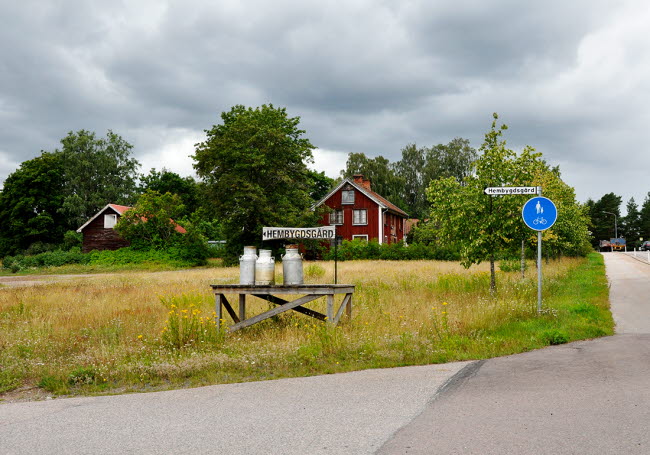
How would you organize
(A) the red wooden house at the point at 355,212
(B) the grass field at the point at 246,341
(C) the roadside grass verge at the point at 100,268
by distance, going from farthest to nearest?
(A) the red wooden house at the point at 355,212 < (C) the roadside grass verge at the point at 100,268 < (B) the grass field at the point at 246,341

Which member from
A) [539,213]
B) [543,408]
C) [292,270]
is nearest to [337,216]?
[539,213]

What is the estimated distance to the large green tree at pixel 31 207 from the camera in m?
62.2

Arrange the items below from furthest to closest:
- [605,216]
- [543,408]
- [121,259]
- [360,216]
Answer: [605,216] → [360,216] → [121,259] → [543,408]

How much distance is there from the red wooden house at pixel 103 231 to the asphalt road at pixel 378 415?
48.7m

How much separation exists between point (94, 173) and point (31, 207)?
8620 millimetres

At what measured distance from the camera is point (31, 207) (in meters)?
63.4

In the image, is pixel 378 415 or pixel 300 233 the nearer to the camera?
pixel 378 415

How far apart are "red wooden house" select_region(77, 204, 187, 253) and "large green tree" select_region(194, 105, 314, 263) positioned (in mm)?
11673

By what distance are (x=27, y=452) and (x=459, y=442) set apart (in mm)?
3396

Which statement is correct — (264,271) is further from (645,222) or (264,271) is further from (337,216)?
(645,222)

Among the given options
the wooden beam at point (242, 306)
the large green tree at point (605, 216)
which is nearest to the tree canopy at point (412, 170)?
the wooden beam at point (242, 306)

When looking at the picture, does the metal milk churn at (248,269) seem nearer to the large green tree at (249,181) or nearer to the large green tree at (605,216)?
the large green tree at (249,181)

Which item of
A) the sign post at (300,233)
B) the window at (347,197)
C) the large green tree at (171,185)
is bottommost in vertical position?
the sign post at (300,233)

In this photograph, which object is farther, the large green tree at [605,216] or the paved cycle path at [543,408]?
the large green tree at [605,216]
